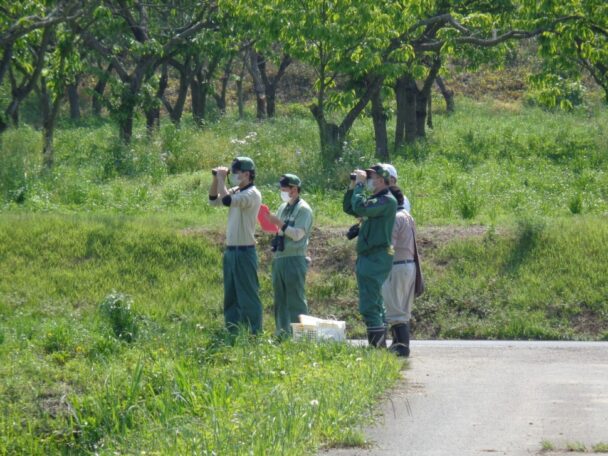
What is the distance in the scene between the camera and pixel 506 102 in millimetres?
44344

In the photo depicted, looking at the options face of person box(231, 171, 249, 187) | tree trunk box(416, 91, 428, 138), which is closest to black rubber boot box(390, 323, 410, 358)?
face of person box(231, 171, 249, 187)

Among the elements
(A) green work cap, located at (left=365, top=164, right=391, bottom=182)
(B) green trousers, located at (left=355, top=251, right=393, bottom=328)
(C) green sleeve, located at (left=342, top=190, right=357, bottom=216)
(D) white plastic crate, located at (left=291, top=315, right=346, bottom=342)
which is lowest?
(D) white plastic crate, located at (left=291, top=315, right=346, bottom=342)

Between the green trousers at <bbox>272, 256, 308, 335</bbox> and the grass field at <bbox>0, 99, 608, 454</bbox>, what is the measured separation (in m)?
1.00

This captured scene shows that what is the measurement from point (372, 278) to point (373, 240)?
35 centimetres

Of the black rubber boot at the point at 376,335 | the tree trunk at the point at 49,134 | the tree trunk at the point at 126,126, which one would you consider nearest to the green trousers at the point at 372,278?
the black rubber boot at the point at 376,335

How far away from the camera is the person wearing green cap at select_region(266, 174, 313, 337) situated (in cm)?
1089

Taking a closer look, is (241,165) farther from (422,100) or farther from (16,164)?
(422,100)

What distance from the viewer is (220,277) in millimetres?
15062

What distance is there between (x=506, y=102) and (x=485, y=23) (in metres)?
23.7

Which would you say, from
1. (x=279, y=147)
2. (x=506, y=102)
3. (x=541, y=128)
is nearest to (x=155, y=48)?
(x=279, y=147)

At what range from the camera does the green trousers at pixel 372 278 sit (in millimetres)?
10156

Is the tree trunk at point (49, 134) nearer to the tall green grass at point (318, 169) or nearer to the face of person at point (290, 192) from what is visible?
the tall green grass at point (318, 169)

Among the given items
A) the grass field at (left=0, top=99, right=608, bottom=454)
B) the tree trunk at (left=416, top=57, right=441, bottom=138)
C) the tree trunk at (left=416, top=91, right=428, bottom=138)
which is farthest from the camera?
the tree trunk at (left=416, top=91, right=428, bottom=138)

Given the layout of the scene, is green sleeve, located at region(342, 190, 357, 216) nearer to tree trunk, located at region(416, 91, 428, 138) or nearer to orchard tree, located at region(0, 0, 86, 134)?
orchard tree, located at region(0, 0, 86, 134)
